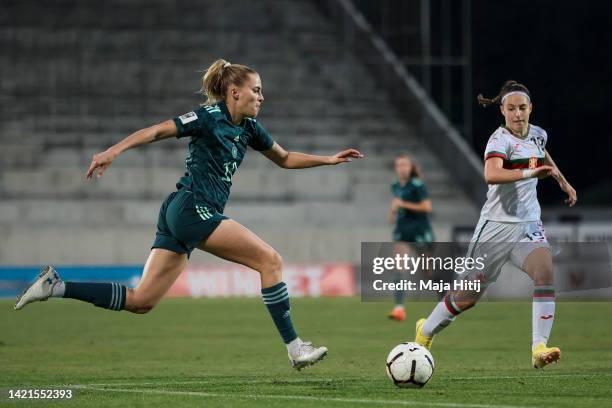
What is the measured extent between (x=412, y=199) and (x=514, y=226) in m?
7.64

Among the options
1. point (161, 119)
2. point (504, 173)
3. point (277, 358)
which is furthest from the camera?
point (161, 119)

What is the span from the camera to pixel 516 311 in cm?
1912

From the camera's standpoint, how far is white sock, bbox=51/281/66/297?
29.6ft

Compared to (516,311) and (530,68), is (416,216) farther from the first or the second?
(530,68)

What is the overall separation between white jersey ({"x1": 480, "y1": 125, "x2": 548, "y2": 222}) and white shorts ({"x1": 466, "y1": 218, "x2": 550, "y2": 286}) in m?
0.06

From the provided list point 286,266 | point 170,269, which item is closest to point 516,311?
point 286,266

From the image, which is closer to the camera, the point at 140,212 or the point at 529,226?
the point at 529,226

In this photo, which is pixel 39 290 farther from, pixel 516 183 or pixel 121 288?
pixel 516 183

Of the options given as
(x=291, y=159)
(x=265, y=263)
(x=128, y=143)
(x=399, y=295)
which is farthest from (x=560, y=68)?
(x=128, y=143)

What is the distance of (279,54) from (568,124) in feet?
38.5

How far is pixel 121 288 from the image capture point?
363 inches

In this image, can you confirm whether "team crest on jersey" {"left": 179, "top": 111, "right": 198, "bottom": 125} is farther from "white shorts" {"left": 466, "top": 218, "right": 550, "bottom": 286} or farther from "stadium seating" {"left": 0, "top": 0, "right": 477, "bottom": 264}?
"stadium seating" {"left": 0, "top": 0, "right": 477, "bottom": 264}

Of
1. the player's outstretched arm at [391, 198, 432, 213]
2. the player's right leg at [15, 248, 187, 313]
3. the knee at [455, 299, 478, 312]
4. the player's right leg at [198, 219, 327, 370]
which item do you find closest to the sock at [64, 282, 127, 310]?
the player's right leg at [15, 248, 187, 313]

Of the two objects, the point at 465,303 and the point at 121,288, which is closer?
the point at 121,288
